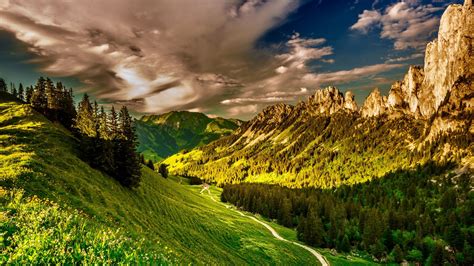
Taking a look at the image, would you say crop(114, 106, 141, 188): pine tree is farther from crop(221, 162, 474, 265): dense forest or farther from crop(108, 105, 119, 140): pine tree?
crop(221, 162, 474, 265): dense forest

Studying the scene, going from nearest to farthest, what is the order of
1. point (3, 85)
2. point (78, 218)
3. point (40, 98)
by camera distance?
point (78, 218), point (40, 98), point (3, 85)

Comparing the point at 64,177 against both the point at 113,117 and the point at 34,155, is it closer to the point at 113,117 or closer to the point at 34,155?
the point at 34,155

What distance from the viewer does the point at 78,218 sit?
2048cm

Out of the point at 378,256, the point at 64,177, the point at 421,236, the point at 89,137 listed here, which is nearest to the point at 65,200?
the point at 64,177

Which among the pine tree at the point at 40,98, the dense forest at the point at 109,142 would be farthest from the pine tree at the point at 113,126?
the pine tree at the point at 40,98

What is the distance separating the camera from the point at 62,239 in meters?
13.5

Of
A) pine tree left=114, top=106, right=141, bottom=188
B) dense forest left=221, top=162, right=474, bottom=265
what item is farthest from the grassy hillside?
dense forest left=221, top=162, right=474, bottom=265

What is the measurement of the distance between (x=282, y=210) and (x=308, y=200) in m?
28.2

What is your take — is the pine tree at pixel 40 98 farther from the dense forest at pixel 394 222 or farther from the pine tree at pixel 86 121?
the dense forest at pixel 394 222

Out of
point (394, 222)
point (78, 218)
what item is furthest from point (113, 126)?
point (394, 222)

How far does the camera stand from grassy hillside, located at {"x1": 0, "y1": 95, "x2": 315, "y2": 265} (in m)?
13.4

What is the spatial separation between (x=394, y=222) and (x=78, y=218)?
16840cm

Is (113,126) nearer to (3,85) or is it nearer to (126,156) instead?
(126,156)

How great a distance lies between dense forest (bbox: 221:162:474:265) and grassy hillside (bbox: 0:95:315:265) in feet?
208
